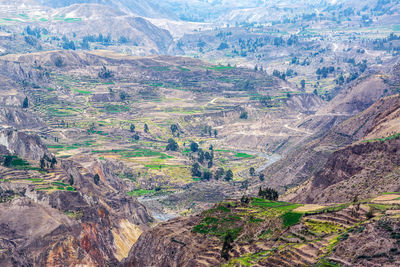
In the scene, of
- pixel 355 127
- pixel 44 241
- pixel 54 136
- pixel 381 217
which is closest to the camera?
pixel 381 217

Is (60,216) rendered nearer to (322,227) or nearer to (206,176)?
(322,227)

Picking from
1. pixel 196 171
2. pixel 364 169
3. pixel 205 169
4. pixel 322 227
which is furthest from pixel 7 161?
pixel 205 169

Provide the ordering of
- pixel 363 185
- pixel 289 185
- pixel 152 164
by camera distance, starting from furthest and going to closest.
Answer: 1. pixel 152 164
2. pixel 289 185
3. pixel 363 185

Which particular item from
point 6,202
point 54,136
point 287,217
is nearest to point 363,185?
point 287,217

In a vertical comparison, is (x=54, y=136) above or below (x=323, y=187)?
below

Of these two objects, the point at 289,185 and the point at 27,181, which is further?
the point at 289,185

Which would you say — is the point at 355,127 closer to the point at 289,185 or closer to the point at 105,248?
the point at 289,185

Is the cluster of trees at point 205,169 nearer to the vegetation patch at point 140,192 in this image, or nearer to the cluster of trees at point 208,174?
the cluster of trees at point 208,174
